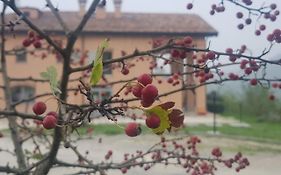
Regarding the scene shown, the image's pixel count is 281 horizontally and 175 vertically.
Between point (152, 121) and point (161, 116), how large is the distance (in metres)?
0.03

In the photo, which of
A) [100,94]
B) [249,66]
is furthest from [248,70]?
[100,94]

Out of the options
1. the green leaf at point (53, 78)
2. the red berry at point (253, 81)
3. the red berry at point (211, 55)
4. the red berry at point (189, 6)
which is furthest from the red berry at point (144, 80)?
the red berry at point (189, 6)

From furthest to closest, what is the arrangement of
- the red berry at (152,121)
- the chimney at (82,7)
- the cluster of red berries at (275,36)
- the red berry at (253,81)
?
the chimney at (82,7) → the red berry at (253,81) → the cluster of red berries at (275,36) → the red berry at (152,121)

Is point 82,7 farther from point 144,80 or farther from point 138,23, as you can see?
point 144,80

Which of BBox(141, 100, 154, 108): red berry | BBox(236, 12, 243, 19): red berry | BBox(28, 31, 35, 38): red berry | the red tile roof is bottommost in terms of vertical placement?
the red tile roof

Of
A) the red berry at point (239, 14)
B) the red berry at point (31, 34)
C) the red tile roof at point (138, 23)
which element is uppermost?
the red berry at point (239, 14)

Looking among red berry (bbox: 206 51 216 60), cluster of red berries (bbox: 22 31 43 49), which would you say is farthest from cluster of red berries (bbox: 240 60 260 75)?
cluster of red berries (bbox: 22 31 43 49)

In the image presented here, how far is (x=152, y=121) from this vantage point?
2.87 feet

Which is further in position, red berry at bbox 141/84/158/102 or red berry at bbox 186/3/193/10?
red berry at bbox 186/3/193/10

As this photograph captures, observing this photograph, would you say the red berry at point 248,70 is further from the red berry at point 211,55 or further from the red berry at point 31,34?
the red berry at point 31,34

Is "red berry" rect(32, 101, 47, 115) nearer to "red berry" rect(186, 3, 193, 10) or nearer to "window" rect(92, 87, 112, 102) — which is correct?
"window" rect(92, 87, 112, 102)

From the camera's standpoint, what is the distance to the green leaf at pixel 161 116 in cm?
88

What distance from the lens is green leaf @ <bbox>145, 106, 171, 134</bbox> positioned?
88 centimetres

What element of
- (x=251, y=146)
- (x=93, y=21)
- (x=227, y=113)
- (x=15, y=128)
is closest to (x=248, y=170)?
(x=251, y=146)
